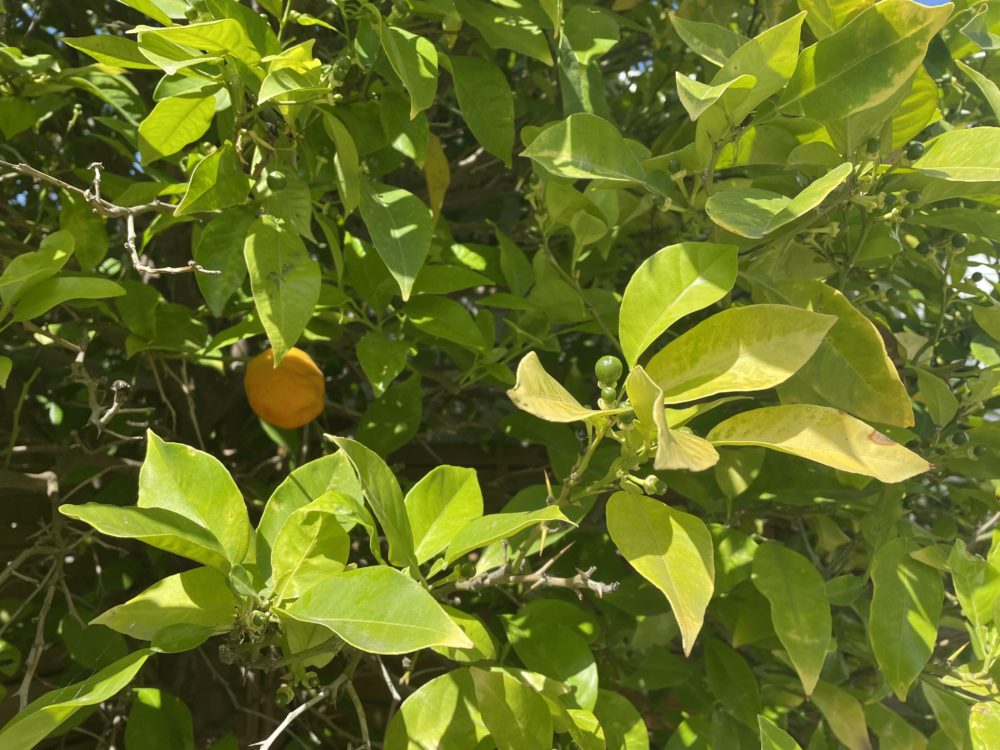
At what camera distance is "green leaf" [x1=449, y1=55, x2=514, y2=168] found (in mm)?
862

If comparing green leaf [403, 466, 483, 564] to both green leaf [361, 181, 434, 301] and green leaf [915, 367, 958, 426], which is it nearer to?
green leaf [361, 181, 434, 301]

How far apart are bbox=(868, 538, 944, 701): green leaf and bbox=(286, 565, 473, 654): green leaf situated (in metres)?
0.44

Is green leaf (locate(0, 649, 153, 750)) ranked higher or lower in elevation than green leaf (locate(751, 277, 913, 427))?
lower

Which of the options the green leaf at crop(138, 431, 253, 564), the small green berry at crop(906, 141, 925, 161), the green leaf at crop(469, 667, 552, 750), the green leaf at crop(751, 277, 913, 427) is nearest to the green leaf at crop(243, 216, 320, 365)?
the green leaf at crop(138, 431, 253, 564)

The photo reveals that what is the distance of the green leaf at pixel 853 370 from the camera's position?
0.70 meters

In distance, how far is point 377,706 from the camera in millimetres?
1454

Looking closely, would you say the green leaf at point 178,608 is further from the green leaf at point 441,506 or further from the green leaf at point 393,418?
the green leaf at point 393,418

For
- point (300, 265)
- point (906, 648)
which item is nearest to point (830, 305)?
point (906, 648)

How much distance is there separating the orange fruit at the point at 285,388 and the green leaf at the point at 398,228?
215 mm

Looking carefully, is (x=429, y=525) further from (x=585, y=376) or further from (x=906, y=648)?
(x=585, y=376)

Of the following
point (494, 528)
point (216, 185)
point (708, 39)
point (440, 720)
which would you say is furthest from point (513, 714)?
point (708, 39)

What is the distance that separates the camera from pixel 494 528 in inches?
23.5

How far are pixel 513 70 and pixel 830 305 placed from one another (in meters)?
0.75

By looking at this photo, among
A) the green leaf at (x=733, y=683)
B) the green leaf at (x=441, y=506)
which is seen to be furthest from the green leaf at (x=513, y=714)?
the green leaf at (x=733, y=683)
